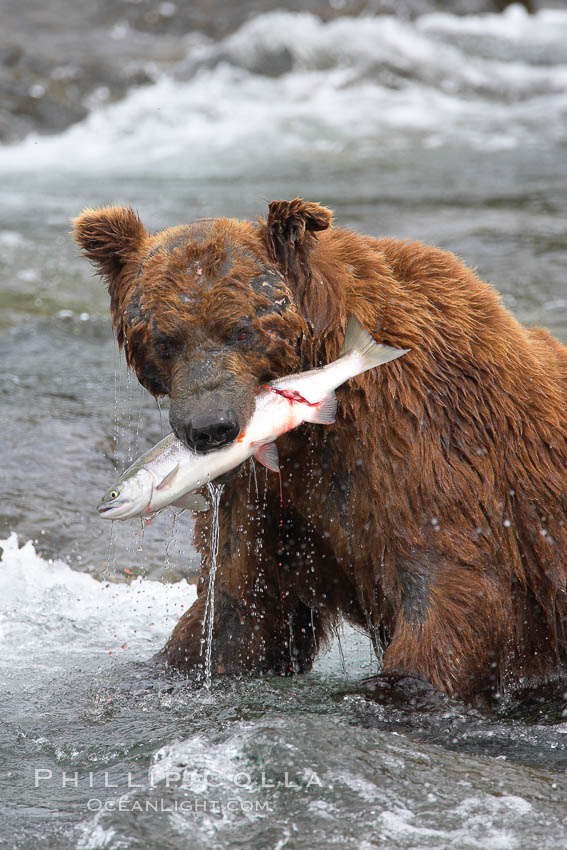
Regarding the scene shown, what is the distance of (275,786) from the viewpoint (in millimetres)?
3543

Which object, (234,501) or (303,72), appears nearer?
(234,501)

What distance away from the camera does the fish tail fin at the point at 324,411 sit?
156 inches

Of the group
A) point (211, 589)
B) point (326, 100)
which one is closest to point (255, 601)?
point (211, 589)

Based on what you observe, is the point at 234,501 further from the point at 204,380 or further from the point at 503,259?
the point at 503,259

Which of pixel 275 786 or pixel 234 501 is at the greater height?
pixel 234 501

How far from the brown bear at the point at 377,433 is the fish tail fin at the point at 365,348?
10 centimetres

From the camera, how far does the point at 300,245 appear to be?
13.5 ft

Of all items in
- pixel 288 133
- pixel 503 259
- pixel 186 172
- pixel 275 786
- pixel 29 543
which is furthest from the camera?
pixel 288 133

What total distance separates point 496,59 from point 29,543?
1583 centimetres

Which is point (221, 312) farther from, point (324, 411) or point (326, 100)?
point (326, 100)

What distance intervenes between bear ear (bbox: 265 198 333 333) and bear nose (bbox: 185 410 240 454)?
0.57 meters

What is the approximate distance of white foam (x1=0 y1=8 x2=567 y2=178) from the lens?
52.1ft

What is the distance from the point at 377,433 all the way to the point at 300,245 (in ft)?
2.39

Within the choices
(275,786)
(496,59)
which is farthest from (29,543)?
(496,59)
